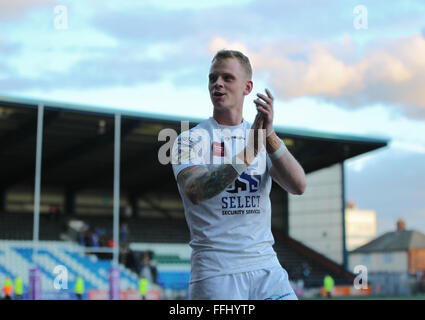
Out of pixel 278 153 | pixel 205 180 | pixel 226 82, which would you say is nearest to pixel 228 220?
pixel 205 180

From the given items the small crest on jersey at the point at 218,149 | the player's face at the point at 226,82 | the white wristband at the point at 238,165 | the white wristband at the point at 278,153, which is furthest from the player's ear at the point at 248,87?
the white wristband at the point at 238,165

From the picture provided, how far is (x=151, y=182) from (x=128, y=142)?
954cm

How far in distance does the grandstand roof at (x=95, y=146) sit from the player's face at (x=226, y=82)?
20.3m

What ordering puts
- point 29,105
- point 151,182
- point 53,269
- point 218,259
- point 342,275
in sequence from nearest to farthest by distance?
point 218,259
point 29,105
point 53,269
point 342,275
point 151,182

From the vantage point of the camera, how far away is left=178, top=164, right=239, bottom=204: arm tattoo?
136 inches

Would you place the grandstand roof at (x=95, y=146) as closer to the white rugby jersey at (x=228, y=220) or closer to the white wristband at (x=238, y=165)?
the white rugby jersey at (x=228, y=220)

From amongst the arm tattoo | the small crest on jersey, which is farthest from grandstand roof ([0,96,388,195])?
the arm tattoo

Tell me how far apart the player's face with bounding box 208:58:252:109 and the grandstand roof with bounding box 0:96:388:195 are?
20.3 m

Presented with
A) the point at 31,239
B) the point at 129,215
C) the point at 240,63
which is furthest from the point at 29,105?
the point at 240,63

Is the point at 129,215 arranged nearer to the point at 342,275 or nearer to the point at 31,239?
the point at 31,239

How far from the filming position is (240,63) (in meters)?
3.85

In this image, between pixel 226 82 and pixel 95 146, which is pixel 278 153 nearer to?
pixel 226 82

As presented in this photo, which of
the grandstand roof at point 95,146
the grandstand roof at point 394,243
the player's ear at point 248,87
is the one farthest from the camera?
the grandstand roof at point 394,243

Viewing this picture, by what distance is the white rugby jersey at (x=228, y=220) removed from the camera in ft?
12.4
